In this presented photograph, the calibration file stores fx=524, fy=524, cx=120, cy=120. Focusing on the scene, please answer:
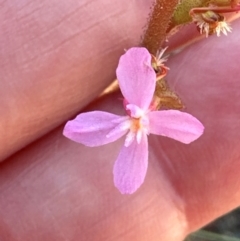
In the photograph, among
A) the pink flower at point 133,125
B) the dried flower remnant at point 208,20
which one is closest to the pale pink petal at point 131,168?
the pink flower at point 133,125

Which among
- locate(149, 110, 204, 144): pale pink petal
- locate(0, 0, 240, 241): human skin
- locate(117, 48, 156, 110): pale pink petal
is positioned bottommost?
locate(0, 0, 240, 241): human skin

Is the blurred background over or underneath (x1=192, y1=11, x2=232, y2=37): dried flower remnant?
underneath

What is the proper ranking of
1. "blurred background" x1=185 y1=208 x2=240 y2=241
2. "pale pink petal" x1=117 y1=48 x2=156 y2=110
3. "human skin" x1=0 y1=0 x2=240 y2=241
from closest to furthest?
1. "pale pink petal" x1=117 y1=48 x2=156 y2=110
2. "human skin" x1=0 y1=0 x2=240 y2=241
3. "blurred background" x1=185 y1=208 x2=240 y2=241

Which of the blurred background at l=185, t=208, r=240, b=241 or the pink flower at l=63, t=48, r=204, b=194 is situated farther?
the blurred background at l=185, t=208, r=240, b=241

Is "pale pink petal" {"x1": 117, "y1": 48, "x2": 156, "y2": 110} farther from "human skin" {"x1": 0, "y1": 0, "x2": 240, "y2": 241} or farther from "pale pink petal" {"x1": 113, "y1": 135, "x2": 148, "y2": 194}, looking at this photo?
"human skin" {"x1": 0, "y1": 0, "x2": 240, "y2": 241}

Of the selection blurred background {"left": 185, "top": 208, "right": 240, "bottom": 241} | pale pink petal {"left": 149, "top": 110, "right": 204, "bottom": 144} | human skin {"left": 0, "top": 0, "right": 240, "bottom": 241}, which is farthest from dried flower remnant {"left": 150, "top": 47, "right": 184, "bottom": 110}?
blurred background {"left": 185, "top": 208, "right": 240, "bottom": 241}

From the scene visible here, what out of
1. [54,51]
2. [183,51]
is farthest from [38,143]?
[183,51]

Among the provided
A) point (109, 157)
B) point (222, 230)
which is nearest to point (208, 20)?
point (109, 157)

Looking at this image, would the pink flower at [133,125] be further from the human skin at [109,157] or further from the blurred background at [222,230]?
the blurred background at [222,230]
